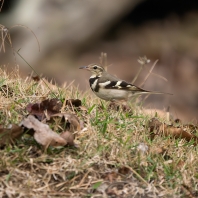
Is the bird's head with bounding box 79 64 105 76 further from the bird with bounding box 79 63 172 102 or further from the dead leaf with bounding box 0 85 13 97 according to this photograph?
the dead leaf with bounding box 0 85 13 97

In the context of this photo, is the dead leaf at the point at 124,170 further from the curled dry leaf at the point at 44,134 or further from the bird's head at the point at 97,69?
the bird's head at the point at 97,69

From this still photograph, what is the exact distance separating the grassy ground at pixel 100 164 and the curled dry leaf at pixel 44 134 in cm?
6

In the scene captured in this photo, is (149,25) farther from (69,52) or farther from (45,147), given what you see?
(45,147)

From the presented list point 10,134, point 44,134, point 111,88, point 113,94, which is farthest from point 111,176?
point 111,88

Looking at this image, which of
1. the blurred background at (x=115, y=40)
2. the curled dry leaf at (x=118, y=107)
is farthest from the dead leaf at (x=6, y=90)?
the blurred background at (x=115, y=40)

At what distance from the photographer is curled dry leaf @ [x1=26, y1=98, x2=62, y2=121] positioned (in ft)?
14.7

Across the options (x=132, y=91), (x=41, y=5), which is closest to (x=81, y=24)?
(x=41, y=5)

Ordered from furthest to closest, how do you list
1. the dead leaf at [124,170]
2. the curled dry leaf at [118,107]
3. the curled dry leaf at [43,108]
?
1. the curled dry leaf at [118,107]
2. the curled dry leaf at [43,108]
3. the dead leaf at [124,170]

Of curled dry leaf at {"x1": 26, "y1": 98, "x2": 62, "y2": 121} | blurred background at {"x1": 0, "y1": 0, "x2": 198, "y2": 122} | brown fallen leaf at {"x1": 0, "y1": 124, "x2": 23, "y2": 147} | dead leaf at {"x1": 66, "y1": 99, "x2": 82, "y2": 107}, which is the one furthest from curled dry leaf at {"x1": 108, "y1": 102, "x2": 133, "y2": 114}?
blurred background at {"x1": 0, "y1": 0, "x2": 198, "y2": 122}

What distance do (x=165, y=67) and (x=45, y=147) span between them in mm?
9367

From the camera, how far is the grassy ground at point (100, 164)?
3779mm

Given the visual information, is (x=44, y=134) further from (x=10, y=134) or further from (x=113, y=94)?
(x=113, y=94)

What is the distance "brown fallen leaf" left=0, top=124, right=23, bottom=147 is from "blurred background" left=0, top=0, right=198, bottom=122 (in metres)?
6.18

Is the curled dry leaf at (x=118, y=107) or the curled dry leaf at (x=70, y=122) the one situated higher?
the curled dry leaf at (x=70, y=122)
